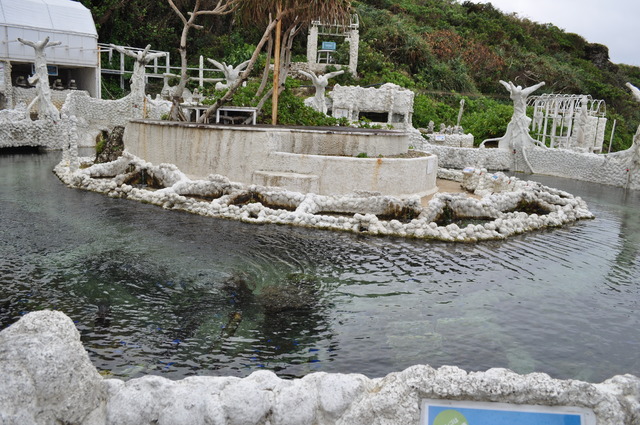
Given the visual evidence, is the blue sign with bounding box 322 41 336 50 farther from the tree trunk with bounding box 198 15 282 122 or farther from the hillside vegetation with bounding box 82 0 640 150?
the tree trunk with bounding box 198 15 282 122

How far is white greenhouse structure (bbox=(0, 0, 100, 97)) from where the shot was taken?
31.8 meters

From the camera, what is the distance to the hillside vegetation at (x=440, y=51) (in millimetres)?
40406

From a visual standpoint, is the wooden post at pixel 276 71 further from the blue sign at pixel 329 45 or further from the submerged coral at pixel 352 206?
the blue sign at pixel 329 45

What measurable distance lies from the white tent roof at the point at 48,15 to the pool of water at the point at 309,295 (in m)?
24.0

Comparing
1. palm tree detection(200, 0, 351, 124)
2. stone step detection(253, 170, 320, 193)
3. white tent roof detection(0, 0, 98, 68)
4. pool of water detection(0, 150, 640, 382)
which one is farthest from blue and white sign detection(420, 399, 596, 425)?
white tent roof detection(0, 0, 98, 68)

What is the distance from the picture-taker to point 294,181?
14203 millimetres

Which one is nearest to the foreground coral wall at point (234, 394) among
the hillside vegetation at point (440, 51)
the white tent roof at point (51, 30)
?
the hillside vegetation at point (440, 51)

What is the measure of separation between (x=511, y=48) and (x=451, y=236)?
45.0 meters

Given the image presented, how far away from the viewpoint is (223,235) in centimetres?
1149

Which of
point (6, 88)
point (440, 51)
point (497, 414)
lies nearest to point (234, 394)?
point (497, 414)

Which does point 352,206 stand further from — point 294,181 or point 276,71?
point 276,71

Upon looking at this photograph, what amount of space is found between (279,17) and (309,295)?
1080 cm

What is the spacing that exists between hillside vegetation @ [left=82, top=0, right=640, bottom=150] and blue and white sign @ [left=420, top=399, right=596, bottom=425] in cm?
2845

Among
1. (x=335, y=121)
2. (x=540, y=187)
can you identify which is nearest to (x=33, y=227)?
(x=335, y=121)
